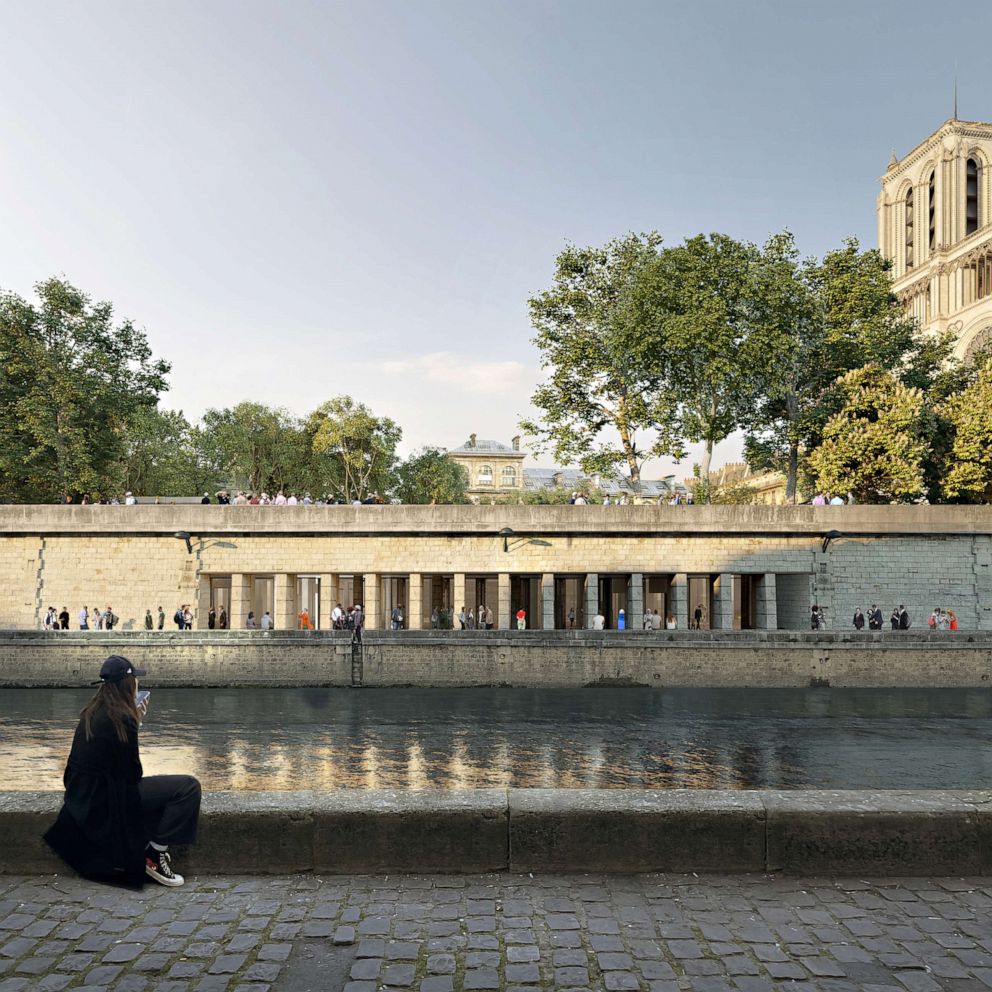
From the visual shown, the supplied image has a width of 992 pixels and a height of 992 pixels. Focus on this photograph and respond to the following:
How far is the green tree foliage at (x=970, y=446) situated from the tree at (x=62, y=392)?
3570cm

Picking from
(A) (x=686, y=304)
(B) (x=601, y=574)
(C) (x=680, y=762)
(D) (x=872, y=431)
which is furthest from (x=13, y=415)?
(D) (x=872, y=431)

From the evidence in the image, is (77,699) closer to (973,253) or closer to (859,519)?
(859,519)

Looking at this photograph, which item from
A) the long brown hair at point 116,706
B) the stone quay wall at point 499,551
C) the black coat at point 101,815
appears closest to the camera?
the black coat at point 101,815

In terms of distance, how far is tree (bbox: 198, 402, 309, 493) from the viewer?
53656 mm

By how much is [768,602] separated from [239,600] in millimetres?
19142

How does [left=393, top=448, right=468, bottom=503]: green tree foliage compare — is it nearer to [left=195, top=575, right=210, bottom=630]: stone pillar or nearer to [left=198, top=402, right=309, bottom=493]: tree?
[left=198, top=402, right=309, bottom=493]: tree

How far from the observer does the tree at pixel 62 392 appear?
3684 cm

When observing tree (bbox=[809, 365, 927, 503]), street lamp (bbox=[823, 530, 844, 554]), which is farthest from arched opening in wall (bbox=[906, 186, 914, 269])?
street lamp (bbox=[823, 530, 844, 554])

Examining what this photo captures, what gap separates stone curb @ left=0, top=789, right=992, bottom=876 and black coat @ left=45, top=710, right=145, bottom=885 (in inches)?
8.3

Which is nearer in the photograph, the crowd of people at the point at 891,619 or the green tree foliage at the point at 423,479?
the crowd of people at the point at 891,619

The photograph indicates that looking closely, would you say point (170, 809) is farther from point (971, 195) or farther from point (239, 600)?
point (971, 195)

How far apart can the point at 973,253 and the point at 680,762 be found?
59.7m

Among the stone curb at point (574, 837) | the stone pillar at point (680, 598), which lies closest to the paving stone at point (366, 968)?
the stone curb at point (574, 837)

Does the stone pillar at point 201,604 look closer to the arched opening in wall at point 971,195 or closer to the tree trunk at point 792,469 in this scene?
the tree trunk at point 792,469
